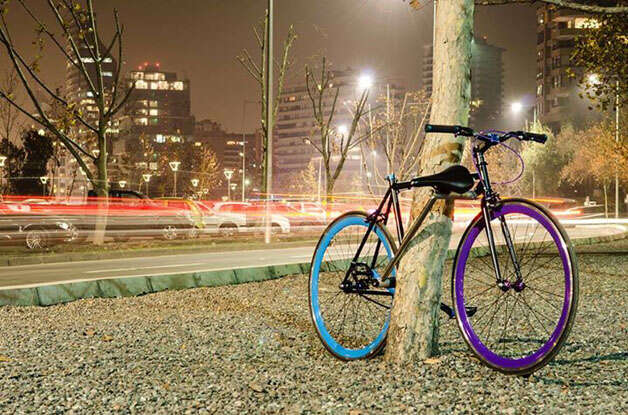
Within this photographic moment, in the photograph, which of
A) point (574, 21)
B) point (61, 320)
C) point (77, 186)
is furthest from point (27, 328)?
point (574, 21)

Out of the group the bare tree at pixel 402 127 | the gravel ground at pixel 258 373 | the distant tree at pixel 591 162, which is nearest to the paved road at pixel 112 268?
the gravel ground at pixel 258 373

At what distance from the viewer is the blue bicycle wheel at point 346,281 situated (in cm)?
516

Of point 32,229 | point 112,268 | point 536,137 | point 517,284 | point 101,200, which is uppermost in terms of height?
point 536,137

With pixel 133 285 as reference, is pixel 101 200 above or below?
above

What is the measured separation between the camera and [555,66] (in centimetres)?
12312

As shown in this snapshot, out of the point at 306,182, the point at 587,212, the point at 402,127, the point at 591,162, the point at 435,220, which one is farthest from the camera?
the point at 306,182

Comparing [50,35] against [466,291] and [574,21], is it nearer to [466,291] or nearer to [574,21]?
[466,291]

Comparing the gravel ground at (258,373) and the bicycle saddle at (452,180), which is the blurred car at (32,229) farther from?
the bicycle saddle at (452,180)

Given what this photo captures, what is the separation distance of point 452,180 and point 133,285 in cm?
614

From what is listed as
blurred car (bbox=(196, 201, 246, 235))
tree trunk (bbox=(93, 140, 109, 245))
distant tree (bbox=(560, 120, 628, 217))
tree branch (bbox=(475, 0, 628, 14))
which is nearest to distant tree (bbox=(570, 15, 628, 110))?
tree branch (bbox=(475, 0, 628, 14))

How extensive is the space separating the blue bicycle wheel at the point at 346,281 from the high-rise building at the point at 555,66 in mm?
113092

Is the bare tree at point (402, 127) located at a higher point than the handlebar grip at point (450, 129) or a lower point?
higher

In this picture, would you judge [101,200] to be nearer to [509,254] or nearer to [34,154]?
[509,254]

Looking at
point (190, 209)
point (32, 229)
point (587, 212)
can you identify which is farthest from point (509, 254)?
point (587, 212)
